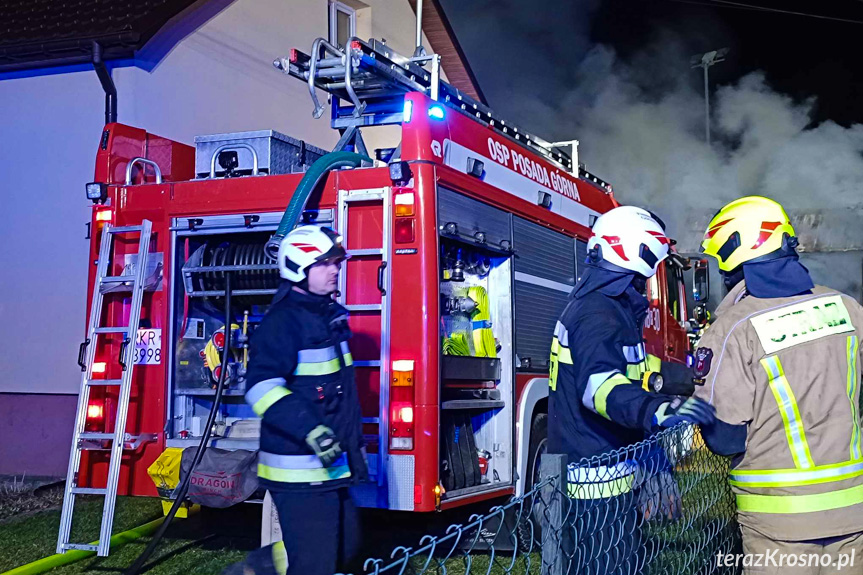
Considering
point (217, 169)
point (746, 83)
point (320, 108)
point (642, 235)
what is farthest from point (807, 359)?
point (746, 83)

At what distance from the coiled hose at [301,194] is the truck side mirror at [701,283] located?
15.1 ft

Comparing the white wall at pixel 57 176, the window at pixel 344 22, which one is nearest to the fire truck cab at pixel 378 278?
the white wall at pixel 57 176

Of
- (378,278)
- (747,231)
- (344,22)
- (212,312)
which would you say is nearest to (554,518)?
(747,231)

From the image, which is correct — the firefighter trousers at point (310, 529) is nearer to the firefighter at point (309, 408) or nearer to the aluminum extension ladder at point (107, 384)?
the firefighter at point (309, 408)

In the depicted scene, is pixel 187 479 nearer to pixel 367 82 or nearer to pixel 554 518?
pixel 367 82

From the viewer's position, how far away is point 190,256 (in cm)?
597

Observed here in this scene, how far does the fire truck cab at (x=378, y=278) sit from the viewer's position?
5.23m

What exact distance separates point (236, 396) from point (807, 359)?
3834mm

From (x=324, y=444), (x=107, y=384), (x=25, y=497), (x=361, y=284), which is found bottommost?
(x=25, y=497)

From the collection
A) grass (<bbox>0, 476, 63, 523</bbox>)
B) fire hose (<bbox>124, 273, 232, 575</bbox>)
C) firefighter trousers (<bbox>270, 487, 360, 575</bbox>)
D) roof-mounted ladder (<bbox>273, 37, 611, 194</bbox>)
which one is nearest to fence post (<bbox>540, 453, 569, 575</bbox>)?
firefighter trousers (<bbox>270, 487, 360, 575</bbox>)

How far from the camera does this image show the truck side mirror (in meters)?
8.90

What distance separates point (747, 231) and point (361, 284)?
276 centimetres

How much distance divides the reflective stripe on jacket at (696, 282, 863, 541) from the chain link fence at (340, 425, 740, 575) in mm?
558

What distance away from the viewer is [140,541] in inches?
254
